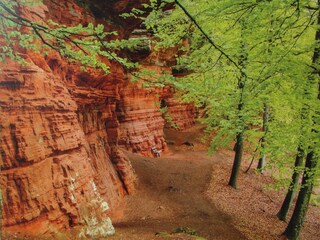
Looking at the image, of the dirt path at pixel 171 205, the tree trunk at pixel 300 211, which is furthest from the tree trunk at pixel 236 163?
the tree trunk at pixel 300 211

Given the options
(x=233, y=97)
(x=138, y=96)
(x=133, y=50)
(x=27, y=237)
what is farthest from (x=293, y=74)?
(x=138, y=96)

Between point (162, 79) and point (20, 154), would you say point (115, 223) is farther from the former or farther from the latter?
point (162, 79)

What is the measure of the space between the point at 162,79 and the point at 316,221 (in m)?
14.1

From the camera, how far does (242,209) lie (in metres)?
13.3

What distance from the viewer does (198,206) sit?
1305cm

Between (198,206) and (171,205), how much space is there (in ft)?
4.71

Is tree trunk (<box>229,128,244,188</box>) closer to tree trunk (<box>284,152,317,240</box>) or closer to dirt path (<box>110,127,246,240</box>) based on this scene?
dirt path (<box>110,127,246,240</box>)

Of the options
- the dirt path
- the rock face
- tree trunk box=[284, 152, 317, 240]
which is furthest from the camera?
the dirt path

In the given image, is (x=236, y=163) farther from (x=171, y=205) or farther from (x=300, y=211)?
(x=300, y=211)

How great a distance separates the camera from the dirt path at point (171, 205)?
10.4 metres

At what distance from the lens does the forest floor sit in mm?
10445

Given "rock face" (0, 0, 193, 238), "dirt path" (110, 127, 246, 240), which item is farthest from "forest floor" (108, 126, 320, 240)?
"rock face" (0, 0, 193, 238)

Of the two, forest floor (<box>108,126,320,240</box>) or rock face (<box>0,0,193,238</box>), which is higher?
rock face (<box>0,0,193,238</box>)

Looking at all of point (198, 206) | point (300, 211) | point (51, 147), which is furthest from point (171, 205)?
point (51, 147)
